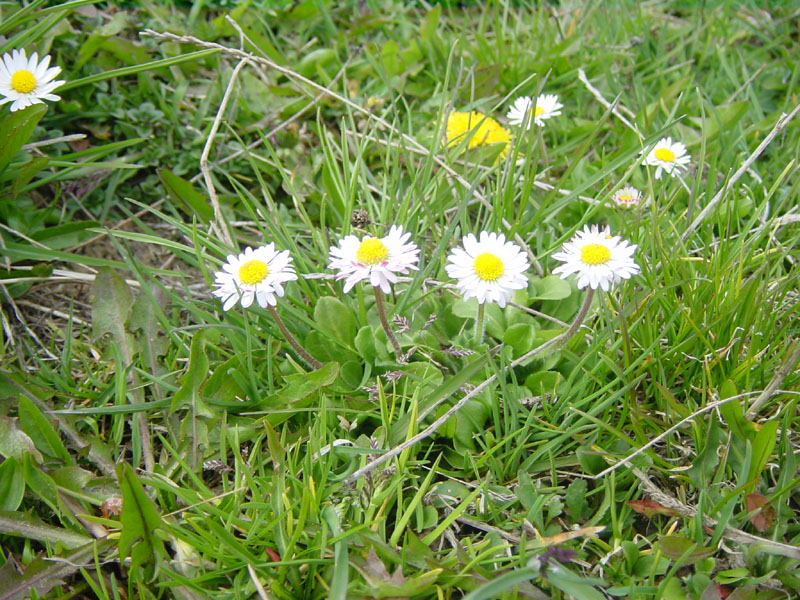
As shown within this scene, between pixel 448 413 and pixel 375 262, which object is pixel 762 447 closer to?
pixel 448 413

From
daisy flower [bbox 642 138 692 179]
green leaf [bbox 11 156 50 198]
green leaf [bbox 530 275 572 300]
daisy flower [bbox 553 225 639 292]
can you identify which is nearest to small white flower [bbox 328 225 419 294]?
daisy flower [bbox 553 225 639 292]

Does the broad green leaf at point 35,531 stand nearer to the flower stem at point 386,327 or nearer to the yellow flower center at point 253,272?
the yellow flower center at point 253,272

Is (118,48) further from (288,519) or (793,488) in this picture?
(793,488)

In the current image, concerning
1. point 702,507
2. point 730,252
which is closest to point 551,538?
point 702,507

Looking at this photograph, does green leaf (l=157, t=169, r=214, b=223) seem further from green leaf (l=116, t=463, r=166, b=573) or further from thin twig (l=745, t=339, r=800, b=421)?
thin twig (l=745, t=339, r=800, b=421)

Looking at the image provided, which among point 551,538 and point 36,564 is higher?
point 551,538
